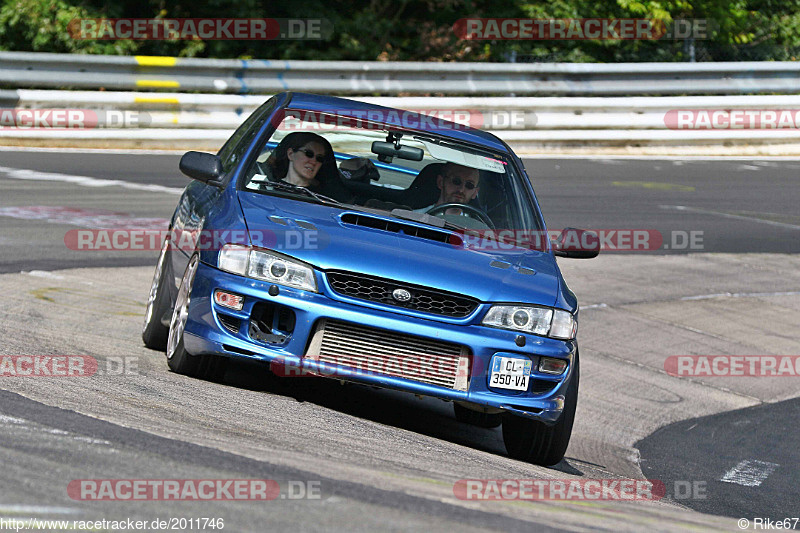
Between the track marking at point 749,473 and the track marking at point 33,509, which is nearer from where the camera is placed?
the track marking at point 33,509

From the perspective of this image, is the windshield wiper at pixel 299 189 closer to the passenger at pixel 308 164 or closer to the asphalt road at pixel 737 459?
the passenger at pixel 308 164

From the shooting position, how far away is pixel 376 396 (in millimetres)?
7355

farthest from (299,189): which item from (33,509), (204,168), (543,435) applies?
(33,509)

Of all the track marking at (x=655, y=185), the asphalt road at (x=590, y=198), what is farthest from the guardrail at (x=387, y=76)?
the track marking at (x=655, y=185)

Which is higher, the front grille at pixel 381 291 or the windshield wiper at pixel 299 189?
the windshield wiper at pixel 299 189

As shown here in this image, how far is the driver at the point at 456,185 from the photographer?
7.16 meters

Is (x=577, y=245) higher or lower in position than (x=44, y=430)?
higher

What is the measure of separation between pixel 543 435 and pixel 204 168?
2.33 meters

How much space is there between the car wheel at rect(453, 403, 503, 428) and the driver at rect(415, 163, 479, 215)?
1.18 meters

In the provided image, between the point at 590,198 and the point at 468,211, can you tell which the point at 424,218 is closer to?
the point at 468,211

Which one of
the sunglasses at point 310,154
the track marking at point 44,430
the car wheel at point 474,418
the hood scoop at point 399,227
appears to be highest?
the sunglasses at point 310,154

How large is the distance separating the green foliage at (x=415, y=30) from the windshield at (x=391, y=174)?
47.6 feet

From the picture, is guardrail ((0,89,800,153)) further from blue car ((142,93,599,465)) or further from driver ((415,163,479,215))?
driver ((415,163,479,215))

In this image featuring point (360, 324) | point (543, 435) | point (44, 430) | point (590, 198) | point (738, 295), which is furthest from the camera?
point (590, 198)
